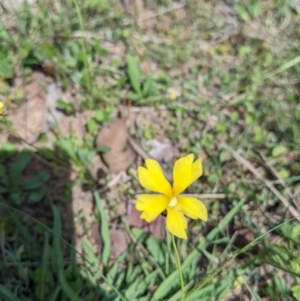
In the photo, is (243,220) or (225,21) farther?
(225,21)

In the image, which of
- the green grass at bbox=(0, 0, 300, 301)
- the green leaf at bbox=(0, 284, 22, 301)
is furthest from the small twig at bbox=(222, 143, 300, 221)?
the green leaf at bbox=(0, 284, 22, 301)

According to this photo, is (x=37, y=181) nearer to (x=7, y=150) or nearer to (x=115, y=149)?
(x=7, y=150)

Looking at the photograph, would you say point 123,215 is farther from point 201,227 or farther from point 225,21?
point 225,21

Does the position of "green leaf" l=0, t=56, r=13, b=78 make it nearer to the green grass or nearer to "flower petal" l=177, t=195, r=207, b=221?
the green grass

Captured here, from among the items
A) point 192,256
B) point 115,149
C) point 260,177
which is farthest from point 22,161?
point 260,177

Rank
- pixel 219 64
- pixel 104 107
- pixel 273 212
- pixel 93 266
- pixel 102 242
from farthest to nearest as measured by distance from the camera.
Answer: pixel 219 64 → pixel 104 107 → pixel 273 212 → pixel 102 242 → pixel 93 266

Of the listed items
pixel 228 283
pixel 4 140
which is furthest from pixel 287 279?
pixel 4 140
